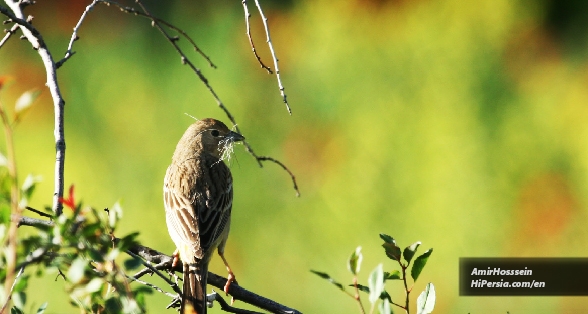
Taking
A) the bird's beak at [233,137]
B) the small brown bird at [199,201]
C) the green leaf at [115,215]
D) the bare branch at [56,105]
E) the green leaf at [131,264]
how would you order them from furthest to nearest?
the bird's beak at [233,137] → the small brown bird at [199,201] → the bare branch at [56,105] → the green leaf at [115,215] → the green leaf at [131,264]

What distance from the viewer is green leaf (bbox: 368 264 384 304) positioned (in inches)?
77.0

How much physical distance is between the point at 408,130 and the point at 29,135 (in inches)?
148

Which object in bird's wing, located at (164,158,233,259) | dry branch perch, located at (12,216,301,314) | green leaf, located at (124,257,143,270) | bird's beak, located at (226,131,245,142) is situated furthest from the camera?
bird's beak, located at (226,131,245,142)

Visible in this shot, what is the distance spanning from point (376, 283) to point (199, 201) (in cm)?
261

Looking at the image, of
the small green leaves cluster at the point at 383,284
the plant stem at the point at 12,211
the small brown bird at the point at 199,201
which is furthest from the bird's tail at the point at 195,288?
the plant stem at the point at 12,211

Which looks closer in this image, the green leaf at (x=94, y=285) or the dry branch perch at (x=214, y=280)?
the green leaf at (x=94, y=285)

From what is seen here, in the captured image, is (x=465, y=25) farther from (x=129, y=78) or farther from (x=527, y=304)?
(x=129, y=78)

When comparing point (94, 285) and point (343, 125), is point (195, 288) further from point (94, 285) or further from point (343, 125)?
point (343, 125)

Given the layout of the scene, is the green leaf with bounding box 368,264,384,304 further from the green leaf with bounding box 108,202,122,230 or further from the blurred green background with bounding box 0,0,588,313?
the blurred green background with bounding box 0,0,588,313

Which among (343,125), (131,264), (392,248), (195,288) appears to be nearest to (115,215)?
(131,264)

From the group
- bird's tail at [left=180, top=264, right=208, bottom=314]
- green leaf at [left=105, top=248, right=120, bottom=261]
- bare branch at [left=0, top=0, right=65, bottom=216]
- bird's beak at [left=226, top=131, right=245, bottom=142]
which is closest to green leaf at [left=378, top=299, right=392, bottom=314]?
green leaf at [left=105, top=248, right=120, bottom=261]

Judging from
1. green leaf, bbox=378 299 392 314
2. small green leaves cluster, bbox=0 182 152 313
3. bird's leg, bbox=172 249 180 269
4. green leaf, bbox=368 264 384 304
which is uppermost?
bird's leg, bbox=172 249 180 269

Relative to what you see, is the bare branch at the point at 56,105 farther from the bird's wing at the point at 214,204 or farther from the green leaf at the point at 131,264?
the bird's wing at the point at 214,204

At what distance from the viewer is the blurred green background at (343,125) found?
20.8 feet
